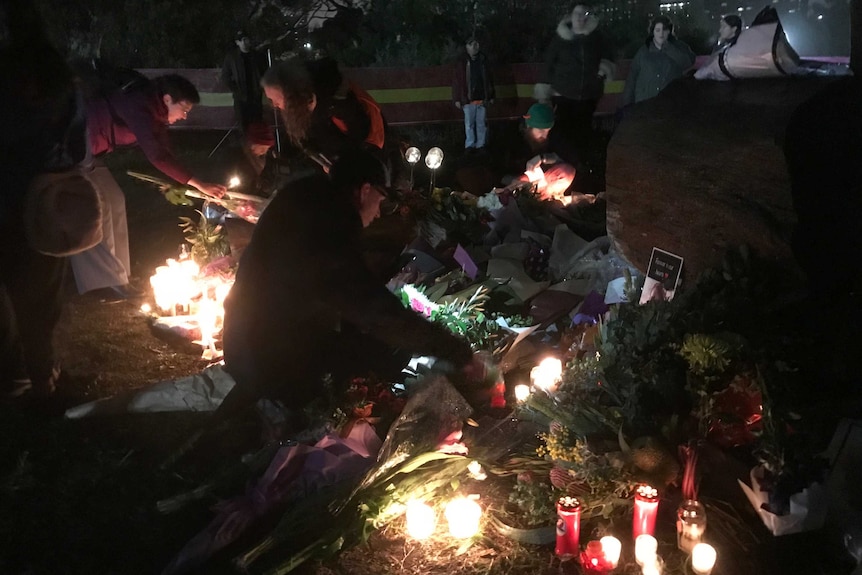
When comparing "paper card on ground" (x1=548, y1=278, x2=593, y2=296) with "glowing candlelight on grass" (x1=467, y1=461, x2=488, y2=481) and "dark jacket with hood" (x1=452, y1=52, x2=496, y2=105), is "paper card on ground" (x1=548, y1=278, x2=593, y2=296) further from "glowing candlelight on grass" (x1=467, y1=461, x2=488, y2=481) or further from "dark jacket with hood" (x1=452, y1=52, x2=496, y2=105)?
"dark jacket with hood" (x1=452, y1=52, x2=496, y2=105)

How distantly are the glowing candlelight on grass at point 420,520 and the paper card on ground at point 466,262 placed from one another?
2201mm

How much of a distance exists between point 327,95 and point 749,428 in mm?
3367

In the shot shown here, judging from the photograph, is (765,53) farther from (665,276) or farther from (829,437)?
(829,437)

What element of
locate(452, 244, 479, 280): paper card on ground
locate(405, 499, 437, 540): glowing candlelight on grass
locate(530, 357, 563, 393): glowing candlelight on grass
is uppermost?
locate(452, 244, 479, 280): paper card on ground

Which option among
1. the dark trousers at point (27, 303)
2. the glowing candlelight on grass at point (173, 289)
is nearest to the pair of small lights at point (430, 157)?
the glowing candlelight on grass at point (173, 289)

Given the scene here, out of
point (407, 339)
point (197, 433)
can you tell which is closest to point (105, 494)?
point (197, 433)

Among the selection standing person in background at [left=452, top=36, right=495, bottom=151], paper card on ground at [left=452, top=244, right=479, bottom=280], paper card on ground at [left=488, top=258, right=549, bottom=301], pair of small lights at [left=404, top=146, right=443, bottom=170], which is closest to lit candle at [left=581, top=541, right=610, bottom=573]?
paper card on ground at [left=488, top=258, right=549, bottom=301]

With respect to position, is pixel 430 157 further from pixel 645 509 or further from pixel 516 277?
pixel 645 509

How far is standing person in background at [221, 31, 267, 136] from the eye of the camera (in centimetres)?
997

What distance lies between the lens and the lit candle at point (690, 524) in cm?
253

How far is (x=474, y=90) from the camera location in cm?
1031

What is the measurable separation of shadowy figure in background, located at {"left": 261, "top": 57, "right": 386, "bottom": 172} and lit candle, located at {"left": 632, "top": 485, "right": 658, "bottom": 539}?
9.56 ft

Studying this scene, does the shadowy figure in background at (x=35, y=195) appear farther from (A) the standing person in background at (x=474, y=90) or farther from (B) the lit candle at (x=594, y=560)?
(A) the standing person in background at (x=474, y=90)

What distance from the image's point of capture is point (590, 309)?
4426 mm
